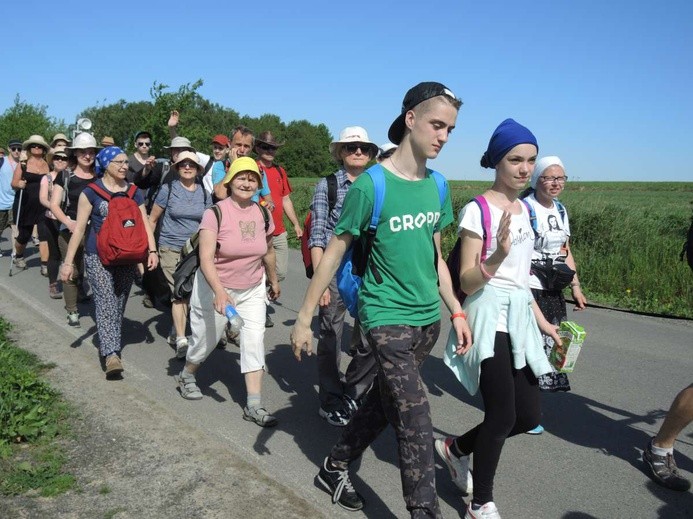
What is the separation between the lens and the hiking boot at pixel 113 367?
17.9 feet

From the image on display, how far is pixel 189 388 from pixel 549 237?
291 cm

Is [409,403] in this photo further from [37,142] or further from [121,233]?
[37,142]

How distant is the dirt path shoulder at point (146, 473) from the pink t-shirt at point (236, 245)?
1.06 m

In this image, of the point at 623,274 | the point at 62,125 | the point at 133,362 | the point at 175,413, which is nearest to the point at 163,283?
the point at 133,362

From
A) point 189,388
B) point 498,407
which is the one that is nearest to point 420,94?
point 498,407

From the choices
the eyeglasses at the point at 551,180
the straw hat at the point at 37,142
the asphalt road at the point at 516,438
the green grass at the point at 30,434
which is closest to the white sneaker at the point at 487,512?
the asphalt road at the point at 516,438

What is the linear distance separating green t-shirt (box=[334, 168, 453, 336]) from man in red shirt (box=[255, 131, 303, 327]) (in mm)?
4057

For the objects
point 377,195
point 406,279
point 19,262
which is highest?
point 377,195

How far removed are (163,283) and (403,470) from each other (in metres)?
4.63

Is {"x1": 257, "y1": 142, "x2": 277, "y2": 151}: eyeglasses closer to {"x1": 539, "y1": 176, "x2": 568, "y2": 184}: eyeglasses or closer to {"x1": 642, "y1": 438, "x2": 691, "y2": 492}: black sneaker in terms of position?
{"x1": 539, "y1": 176, "x2": 568, "y2": 184}: eyeglasses

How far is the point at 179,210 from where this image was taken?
6.53 metres

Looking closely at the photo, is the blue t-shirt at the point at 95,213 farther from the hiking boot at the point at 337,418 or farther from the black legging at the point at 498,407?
the black legging at the point at 498,407

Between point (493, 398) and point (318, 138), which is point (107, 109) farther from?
point (493, 398)

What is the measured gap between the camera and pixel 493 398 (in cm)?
323
